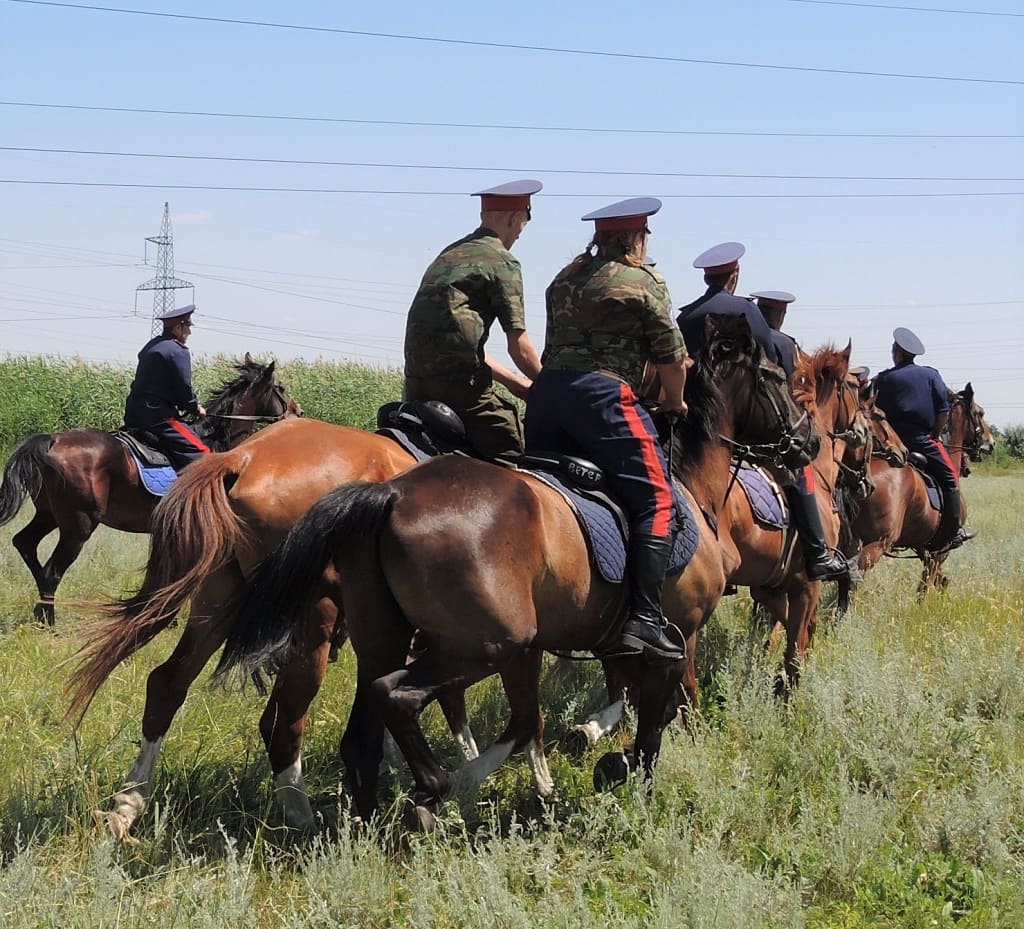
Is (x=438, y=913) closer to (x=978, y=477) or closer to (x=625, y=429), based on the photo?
(x=625, y=429)

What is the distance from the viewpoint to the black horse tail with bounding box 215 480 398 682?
16.4ft

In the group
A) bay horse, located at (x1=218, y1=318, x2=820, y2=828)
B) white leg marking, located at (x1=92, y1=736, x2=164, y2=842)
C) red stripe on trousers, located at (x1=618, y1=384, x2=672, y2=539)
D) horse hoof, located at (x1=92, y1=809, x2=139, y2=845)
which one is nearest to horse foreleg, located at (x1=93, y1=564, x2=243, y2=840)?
white leg marking, located at (x1=92, y1=736, x2=164, y2=842)

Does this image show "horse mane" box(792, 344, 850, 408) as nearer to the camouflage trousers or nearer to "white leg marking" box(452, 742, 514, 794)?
the camouflage trousers

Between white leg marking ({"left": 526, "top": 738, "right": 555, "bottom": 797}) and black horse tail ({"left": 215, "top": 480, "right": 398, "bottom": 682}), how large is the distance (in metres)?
1.84

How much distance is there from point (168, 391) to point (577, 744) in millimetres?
6296

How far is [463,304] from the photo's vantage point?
675 cm

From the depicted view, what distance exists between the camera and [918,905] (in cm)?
500

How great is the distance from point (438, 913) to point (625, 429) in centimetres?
238

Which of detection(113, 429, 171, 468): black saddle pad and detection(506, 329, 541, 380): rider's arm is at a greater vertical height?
detection(506, 329, 541, 380): rider's arm

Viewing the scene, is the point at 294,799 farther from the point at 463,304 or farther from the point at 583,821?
the point at 463,304

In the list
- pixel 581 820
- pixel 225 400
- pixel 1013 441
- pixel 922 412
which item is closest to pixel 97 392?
pixel 225 400

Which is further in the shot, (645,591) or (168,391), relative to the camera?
(168,391)

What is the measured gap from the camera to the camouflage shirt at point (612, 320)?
5.89 metres

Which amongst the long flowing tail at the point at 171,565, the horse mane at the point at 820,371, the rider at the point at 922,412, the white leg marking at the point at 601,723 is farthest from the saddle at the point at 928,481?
the long flowing tail at the point at 171,565
